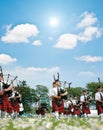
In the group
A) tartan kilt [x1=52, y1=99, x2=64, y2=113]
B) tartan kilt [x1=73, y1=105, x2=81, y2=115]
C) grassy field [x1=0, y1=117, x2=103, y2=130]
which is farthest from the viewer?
tartan kilt [x1=73, y1=105, x2=81, y2=115]

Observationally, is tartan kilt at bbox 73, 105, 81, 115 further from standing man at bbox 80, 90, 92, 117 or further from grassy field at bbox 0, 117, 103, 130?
grassy field at bbox 0, 117, 103, 130

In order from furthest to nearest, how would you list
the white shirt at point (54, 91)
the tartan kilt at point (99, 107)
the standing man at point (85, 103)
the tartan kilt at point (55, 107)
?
1. the standing man at point (85, 103)
2. the tartan kilt at point (99, 107)
3. the tartan kilt at point (55, 107)
4. the white shirt at point (54, 91)

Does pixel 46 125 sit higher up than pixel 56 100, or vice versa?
pixel 56 100

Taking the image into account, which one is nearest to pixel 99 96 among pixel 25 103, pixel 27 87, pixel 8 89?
pixel 8 89

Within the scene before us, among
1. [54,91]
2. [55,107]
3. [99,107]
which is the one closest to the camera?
[54,91]

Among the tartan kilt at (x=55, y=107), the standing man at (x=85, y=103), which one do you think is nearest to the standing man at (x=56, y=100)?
the tartan kilt at (x=55, y=107)

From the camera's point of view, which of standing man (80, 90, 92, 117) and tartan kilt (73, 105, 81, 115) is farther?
tartan kilt (73, 105, 81, 115)

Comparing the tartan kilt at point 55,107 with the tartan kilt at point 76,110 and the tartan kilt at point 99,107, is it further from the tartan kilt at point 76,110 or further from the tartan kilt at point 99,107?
the tartan kilt at point 76,110

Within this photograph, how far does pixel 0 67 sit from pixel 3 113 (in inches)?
196

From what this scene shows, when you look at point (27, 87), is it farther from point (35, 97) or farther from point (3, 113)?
point (3, 113)

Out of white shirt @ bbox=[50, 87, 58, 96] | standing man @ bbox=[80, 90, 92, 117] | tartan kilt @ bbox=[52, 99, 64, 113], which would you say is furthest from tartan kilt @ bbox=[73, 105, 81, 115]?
white shirt @ bbox=[50, 87, 58, 96]

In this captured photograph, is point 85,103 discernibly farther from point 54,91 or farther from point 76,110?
point 54,91

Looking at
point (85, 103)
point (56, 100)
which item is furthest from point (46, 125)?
point (85, 103)

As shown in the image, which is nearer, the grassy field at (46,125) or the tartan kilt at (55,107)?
the grassy field at (46,125)
